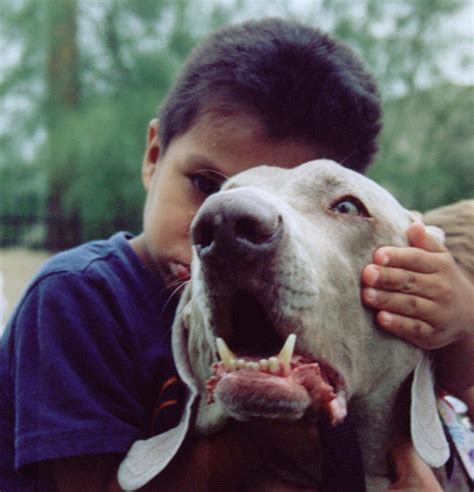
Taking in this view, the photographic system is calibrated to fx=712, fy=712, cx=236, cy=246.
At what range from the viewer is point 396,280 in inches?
65.1

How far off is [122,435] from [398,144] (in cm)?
679

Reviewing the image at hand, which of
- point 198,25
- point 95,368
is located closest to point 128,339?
point 95,368

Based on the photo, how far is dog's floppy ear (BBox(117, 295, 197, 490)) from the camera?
1671 millimetres

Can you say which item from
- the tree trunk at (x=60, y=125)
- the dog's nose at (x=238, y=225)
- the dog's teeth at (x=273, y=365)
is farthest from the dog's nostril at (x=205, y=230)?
the tree trunk at (x=60, y=125)

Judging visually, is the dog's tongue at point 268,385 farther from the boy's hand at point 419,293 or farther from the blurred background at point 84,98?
the blurred background at point 84,98

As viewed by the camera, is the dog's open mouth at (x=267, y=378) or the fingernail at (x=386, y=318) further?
the fingernail at (x=386, y=318)

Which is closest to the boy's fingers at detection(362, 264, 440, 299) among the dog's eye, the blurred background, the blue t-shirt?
the dog's eye

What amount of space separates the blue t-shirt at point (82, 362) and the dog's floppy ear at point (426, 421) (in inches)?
23.9

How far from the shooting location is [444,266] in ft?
5.77

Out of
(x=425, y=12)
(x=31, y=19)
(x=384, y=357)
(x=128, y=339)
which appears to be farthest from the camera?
(x=425, y=12)

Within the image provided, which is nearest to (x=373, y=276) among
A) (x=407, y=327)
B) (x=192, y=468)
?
(x=407, y=327)

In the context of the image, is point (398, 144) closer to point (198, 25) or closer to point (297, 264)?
point (198, 25)

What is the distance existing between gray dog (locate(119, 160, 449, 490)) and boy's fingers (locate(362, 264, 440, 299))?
1.5 inches

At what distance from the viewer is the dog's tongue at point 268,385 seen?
4.45 ft
